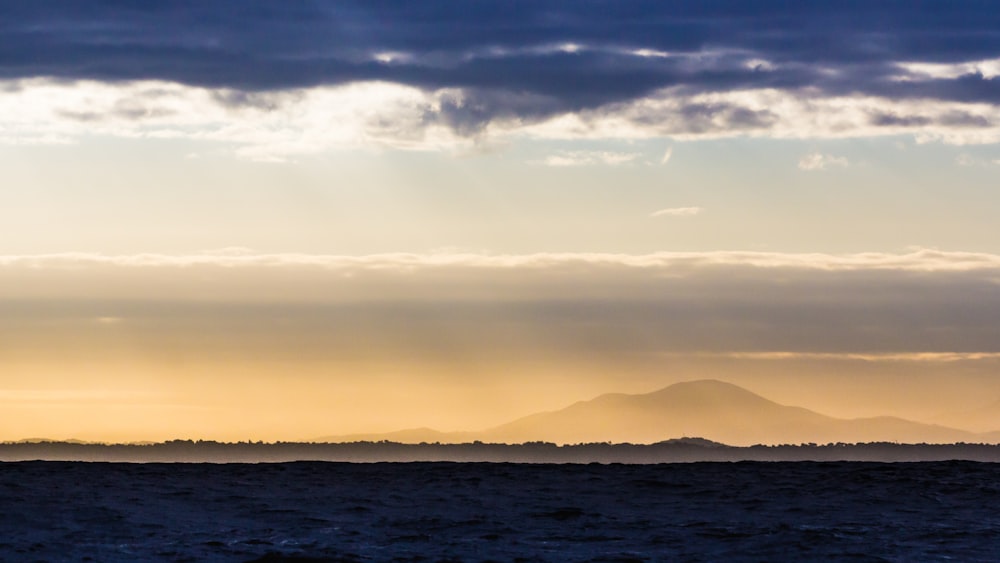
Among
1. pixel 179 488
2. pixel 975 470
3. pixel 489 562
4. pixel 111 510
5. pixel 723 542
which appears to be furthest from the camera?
pixel 975 470

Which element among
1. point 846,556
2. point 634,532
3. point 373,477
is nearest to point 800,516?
point 634,532

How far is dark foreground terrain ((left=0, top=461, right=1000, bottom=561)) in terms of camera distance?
225 feet

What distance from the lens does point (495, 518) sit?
9100 centimetres

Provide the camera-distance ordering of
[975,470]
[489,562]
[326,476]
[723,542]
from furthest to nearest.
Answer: [975,470] → [326,476] → [723,542] → [489,562]

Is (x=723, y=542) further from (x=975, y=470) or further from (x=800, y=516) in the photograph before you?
(x=975, y=470)

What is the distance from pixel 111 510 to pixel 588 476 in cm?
7437

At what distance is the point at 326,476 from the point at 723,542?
282 ft

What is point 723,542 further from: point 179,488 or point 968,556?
point 179,488

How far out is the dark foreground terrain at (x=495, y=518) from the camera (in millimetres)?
68562

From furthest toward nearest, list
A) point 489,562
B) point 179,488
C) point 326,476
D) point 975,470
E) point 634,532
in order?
point 975,470, point 326,476, point 179,488, point 634,532, point 489,562

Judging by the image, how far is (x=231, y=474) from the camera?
157 m

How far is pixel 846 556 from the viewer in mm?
67625

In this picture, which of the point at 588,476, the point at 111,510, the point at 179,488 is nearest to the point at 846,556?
the point at 111,510

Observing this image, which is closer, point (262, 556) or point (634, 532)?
point (262, 556)
